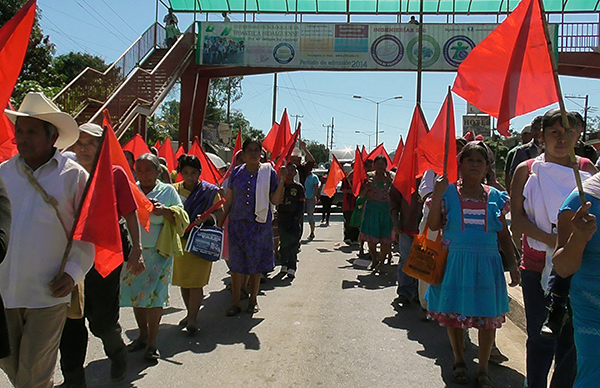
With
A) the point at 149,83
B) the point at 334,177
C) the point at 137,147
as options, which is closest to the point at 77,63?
the point at 149,83

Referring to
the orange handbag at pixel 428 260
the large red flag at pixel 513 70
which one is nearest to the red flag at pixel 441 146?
the orange handbag at pixel 428 260

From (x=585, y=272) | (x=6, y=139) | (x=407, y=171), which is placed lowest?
(x=585, y=272)

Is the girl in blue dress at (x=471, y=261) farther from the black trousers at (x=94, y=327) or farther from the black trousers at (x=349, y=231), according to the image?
the black trousers at (x=349, y=231)

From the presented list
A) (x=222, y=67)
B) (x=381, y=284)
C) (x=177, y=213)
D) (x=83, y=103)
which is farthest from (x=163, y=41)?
(x=177, y=213)

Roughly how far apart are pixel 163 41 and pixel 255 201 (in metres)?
18.1

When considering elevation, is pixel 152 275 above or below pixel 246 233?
below

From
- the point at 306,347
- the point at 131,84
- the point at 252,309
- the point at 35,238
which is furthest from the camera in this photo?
the point at 131,84

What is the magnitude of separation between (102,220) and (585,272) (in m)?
2.57

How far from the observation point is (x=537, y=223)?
3.50 meters

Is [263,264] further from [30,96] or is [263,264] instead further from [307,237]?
[307,237]

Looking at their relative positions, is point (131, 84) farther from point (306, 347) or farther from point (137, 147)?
point (306, 347)

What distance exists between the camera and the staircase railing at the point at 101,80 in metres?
15.5

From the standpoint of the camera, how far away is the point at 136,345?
197 inches

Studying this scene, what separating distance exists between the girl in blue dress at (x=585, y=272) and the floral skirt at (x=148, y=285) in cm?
336
